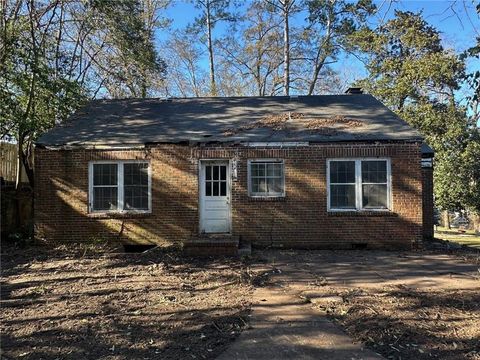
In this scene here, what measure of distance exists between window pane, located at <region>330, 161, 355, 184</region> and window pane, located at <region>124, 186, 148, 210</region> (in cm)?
530

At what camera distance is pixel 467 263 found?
10.7 metres

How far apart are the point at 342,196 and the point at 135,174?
5.87 m

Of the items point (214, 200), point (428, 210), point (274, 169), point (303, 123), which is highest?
point (303, 123)

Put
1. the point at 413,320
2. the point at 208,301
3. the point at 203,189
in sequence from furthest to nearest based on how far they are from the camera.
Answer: the point at 203,189 < the point at 208,301 < the point at 413,320

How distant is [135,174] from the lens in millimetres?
13211

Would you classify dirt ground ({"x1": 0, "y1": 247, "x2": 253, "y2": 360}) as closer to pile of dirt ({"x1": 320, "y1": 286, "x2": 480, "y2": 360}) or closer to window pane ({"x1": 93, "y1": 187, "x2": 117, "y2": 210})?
pile of dirt ({"x1": 320, "y1": 286, "x2": 480, "y2": 360})

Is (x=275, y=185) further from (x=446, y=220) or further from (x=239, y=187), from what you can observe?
(x=446, y=220)

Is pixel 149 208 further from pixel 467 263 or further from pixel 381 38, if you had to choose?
pixel 381 38

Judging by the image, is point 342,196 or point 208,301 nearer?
point 208,301

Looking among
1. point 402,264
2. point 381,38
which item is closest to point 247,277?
point 402,264

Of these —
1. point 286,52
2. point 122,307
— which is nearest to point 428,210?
point 122,307

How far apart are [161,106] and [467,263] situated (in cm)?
1080

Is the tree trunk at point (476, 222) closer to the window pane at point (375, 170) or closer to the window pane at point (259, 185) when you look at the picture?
the window pane at point (375, 170)

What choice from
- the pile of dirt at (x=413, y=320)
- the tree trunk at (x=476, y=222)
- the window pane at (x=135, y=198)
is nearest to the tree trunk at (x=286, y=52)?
the tree trunk at (x=476, y=222)
